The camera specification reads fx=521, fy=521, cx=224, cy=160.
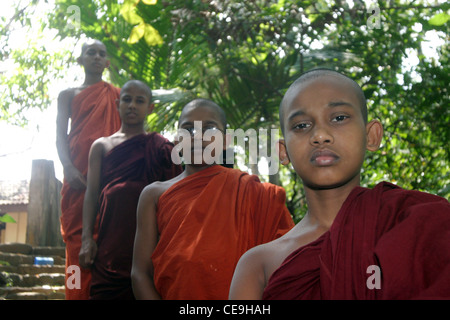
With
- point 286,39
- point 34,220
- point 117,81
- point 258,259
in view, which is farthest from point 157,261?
point 34,220

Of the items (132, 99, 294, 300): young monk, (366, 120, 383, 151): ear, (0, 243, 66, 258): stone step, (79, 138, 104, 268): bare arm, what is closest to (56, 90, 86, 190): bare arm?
(79, 138, 104, 268): bare arm

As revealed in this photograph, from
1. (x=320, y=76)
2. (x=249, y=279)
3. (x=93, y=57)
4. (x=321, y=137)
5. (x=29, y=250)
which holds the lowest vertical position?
(x=249, y=279)

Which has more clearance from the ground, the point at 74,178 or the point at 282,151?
the point at 74,178

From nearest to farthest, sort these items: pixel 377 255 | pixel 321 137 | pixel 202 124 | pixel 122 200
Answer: pixel 377 255, pixel 321 137, pixel 202 124, pixel 122 200

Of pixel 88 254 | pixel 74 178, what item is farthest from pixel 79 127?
pixel 88 254

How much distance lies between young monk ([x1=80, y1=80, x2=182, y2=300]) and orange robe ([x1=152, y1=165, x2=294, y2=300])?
2.34 feet

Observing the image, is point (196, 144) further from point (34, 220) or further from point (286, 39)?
point (34, 220)

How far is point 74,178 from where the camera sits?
429cm

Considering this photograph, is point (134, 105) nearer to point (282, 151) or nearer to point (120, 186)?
point (120, 186)

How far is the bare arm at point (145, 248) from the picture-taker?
2701mm

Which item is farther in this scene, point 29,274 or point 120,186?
point 29,274

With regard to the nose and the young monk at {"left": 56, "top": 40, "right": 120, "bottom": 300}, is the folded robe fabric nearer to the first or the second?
the nose

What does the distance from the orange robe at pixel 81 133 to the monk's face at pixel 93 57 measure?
6.2 inches

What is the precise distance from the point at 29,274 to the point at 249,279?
21.2ft
